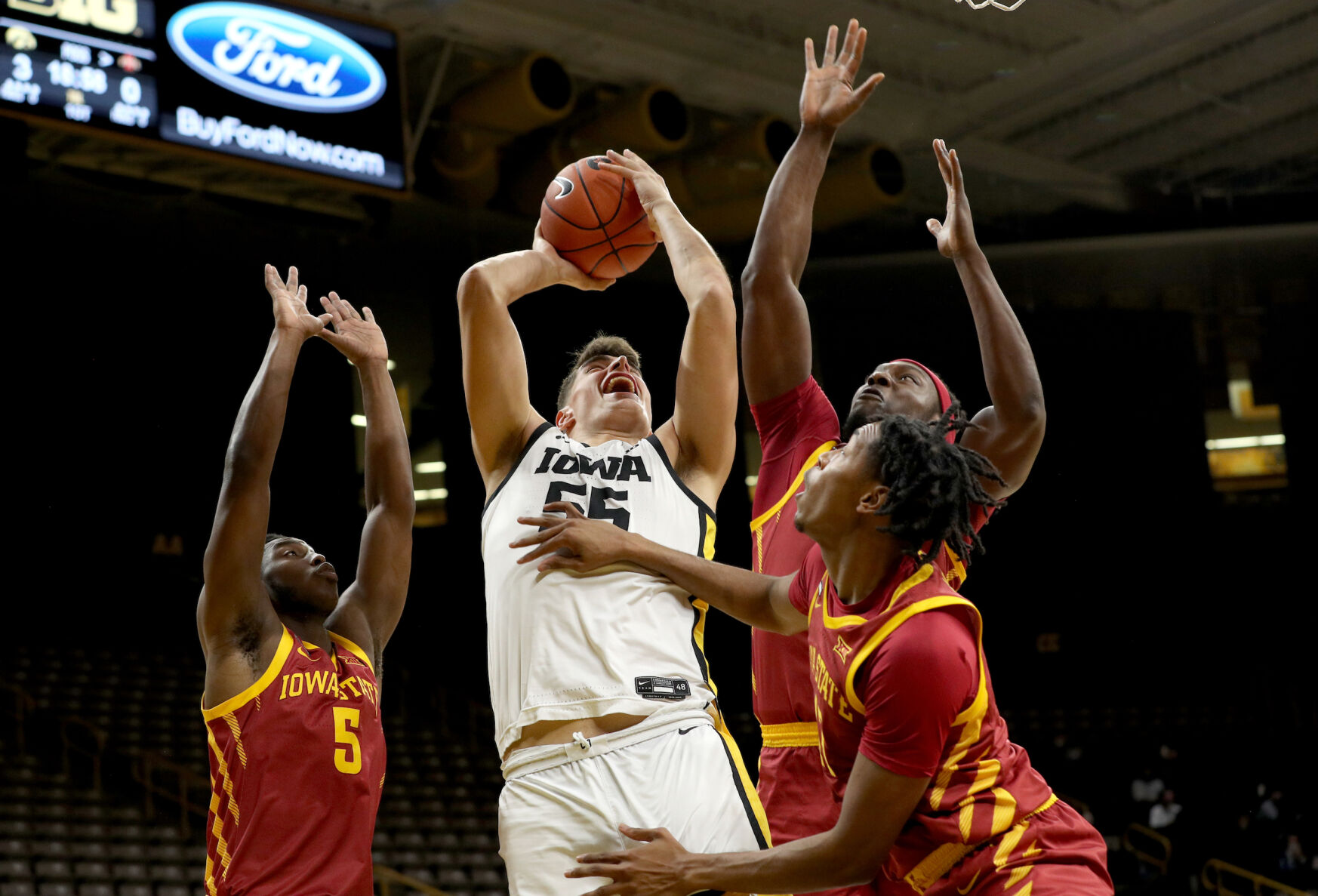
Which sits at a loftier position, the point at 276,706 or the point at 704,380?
the point at 704,380

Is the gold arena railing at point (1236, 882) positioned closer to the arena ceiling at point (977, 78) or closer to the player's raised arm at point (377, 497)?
the arena ceiling at point (977, 78)

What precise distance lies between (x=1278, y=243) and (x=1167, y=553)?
4550mm

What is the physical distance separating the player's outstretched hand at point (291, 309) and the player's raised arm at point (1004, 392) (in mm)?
1881

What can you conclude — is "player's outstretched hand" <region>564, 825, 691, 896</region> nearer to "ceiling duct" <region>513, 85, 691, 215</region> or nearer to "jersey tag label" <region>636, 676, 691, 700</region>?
"jersey tag label" <region>636, 676, 691, 700</region>

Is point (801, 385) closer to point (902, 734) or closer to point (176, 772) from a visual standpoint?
point (902, 734)

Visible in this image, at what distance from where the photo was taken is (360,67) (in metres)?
9.74

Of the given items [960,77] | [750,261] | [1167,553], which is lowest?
[1167,553]

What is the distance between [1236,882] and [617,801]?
→ 1294 cm

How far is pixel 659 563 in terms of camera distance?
10.4ft

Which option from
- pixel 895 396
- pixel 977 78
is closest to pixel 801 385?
pixel 895 396

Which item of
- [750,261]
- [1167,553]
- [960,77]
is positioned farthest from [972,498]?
[1167,553]

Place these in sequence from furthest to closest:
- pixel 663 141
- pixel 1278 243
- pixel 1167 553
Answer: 1. pixel 1167 553
2. pixel 1278 243
3. pixel 663 141

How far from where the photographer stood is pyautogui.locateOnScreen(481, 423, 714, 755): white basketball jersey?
3076mm

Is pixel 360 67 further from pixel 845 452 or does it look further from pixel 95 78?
pixel 845 452
